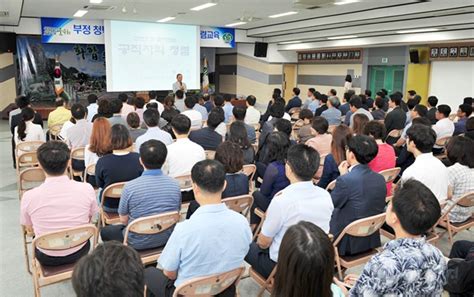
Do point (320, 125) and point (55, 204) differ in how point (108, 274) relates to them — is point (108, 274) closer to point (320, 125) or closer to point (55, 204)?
point (55, 204)

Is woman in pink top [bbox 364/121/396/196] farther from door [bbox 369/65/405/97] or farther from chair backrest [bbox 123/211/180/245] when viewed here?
door [bbox 369/65/405/97]

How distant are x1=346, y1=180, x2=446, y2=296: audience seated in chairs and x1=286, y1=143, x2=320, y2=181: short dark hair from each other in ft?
2.48

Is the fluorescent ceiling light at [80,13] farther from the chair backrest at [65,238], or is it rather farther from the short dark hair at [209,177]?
the short dark hair at [209,177]

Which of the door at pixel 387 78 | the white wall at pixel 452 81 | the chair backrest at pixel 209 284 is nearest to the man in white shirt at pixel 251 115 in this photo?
the chair backrest at pixel 209 284

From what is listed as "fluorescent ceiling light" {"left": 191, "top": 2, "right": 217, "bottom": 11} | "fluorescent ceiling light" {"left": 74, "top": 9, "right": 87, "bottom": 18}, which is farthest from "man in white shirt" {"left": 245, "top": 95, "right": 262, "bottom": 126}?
"fluorescent ceiling light" {"left": 74, "top": 9, "right": 87, "bottom": 18}

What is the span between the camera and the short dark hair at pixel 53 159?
2542 millimetres

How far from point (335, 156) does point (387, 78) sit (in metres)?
10.5

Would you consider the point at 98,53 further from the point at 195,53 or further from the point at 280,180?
the point at 280,180

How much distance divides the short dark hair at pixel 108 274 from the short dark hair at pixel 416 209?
122 centimetres

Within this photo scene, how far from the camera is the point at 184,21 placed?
41.3 ft

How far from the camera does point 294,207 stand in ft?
7.74

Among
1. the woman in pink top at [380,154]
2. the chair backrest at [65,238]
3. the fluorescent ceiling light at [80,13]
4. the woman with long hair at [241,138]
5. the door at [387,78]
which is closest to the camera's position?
the chair backrest at [65,238]

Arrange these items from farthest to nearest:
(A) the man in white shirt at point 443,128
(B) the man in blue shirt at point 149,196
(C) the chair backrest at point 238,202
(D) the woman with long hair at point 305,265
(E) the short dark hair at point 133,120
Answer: (A) the man in white shirt at point 443,128 < (E) the short dark hair at point 133,120 < (C) the chair backrest at point 238,202 < (B) the man in blue shirt at point 149,196 < (D) the woman with long hair at point 305,265

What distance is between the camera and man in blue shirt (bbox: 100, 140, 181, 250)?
2.70m
